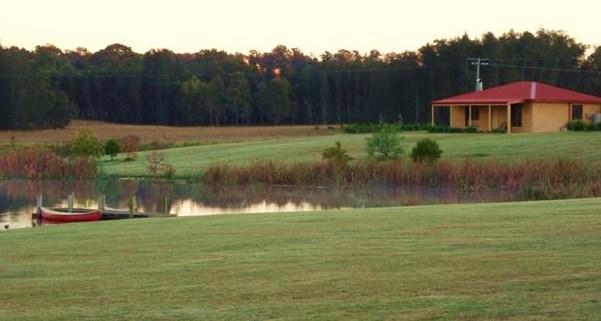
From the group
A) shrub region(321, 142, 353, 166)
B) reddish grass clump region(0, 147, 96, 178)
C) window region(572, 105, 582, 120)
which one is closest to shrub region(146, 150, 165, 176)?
reddish grass clump region(0, 147, 96, 178)

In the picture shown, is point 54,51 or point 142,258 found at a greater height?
point 54,51

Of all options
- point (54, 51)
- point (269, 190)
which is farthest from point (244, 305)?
point (54, 51)

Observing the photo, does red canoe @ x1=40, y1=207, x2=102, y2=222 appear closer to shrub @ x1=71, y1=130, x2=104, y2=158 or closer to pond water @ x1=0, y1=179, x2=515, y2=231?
pond water @ x1=0, y1=179, x2=515, y2=231

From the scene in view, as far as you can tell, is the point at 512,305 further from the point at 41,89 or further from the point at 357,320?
the point at 41,89

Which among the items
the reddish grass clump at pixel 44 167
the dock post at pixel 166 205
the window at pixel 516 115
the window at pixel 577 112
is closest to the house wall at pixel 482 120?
the window at pixel 516 115

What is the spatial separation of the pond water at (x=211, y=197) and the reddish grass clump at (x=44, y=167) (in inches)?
132

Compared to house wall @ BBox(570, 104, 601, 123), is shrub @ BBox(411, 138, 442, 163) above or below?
below

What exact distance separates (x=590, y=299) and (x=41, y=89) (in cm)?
9940

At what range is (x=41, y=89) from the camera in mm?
104688

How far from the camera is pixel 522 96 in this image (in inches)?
2498

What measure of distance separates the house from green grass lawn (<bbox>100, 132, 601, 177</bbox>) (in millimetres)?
4427

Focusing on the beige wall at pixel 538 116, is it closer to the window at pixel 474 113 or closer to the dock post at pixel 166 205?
the window at pixel 474 113

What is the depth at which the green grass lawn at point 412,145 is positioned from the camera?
155 ft

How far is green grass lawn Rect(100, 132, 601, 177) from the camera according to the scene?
155 ft
